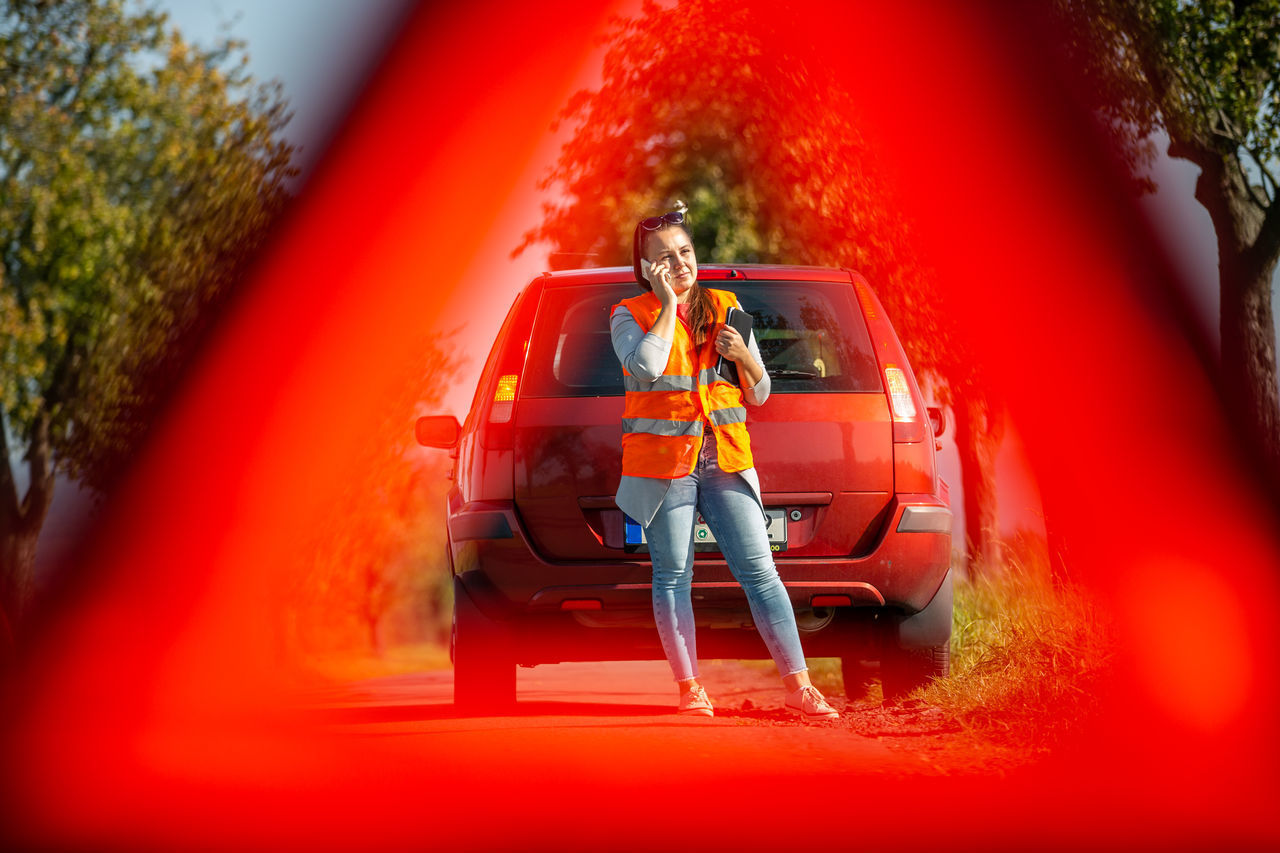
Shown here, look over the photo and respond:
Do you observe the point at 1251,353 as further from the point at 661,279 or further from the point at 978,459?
the point at 661,279

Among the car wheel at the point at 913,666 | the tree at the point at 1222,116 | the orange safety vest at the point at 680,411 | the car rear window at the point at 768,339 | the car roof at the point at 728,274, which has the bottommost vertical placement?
the car wheel at the point at 913,666

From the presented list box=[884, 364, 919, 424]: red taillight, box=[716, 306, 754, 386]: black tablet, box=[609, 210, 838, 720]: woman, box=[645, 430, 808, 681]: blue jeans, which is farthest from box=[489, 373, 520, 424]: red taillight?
box=[884, 364, 919, 424]: red taillight

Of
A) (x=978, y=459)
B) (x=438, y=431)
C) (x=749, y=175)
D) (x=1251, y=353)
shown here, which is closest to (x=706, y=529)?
(x=438, y=431)

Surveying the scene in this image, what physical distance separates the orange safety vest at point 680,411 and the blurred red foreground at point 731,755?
3.67ft

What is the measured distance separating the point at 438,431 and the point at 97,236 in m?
10.8

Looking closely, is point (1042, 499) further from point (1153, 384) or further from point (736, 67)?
point (736, 67)

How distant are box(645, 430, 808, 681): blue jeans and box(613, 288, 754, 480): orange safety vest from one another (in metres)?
0.07

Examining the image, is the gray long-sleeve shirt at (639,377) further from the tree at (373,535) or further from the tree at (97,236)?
the tree at (97,236)

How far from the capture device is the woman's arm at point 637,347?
5969 mm

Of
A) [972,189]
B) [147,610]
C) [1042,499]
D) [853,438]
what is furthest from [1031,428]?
[147,610]

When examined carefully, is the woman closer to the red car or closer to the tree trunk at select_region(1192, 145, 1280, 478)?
the red car

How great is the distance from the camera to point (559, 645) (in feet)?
22.4

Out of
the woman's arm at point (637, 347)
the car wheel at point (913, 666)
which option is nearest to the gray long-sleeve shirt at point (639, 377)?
the woman's arm at point (637, 347)

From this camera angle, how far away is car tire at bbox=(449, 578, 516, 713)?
676 centimetres
